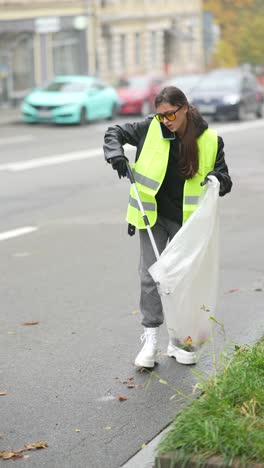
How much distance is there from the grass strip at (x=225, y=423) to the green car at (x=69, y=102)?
26274mm

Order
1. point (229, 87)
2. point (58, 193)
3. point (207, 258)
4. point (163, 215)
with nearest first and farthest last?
point (207, 258) < point (163, 215) < point (58, 193) < point (229, 87)

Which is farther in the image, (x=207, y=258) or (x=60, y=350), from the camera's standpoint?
(x=60, y=350)

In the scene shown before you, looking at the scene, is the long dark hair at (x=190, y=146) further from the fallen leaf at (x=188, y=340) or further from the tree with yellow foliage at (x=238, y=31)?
the tree with yellow foliage at (x=238, y=31)

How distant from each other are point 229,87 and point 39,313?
26739 mm

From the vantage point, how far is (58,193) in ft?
52.4

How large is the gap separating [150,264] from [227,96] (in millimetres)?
27157

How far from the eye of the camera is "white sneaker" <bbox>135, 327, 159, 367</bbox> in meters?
6.75

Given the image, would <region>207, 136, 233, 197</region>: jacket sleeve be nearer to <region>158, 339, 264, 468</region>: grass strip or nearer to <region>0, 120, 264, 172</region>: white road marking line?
<region>158, 339, 264, 468</region>: grass strip

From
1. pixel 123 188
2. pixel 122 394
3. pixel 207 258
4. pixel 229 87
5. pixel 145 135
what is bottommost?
pixel 229 87

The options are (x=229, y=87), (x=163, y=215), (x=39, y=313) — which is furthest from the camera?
(x=229, y=87)

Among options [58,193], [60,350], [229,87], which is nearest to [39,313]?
[60,350]

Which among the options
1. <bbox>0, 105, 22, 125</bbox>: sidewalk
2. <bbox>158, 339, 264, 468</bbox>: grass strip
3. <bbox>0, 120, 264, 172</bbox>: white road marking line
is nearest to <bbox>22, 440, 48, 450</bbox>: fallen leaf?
<bbox>158, 339, 264, 468</bbox>: grass strip

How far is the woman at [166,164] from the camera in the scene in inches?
252

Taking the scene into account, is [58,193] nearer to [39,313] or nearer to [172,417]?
[39,313]
